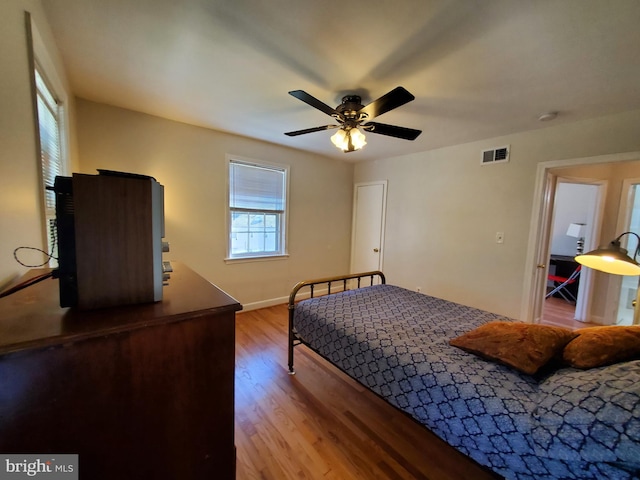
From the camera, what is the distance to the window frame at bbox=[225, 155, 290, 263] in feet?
11.1

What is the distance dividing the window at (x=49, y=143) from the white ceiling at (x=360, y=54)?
0.35 meters

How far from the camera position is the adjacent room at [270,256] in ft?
2.66

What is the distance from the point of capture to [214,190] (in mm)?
3258

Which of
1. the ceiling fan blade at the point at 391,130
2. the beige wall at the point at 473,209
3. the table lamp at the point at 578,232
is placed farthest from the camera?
the table lamp at the point at 578,232

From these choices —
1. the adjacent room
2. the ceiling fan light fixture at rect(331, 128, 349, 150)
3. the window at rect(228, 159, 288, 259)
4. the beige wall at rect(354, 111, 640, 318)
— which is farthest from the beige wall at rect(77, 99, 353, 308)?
the ceiling fan light fixture at rect(331, 128, 349, 150)

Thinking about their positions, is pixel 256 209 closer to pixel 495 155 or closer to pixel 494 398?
pixel 495 155

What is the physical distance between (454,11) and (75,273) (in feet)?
6.66

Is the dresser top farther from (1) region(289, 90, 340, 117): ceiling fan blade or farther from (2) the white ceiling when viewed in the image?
(2) the white ceiling

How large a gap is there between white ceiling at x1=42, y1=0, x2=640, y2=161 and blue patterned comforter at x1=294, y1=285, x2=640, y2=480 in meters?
1.74

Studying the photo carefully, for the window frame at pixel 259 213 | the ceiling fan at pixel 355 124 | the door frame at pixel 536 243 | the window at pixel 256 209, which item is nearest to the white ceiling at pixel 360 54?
the ceiling fan at pixel 355 124

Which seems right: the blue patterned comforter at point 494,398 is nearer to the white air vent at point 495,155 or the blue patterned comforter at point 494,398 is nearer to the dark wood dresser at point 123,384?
the dark wood dresser at point 123,384

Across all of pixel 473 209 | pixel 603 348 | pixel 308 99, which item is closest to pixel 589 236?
pixel 473 209

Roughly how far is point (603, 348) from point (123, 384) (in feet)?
6.29

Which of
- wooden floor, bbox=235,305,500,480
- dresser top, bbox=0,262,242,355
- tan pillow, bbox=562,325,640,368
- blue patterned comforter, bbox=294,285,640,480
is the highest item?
dresser top, bbox=0,262,242,355
